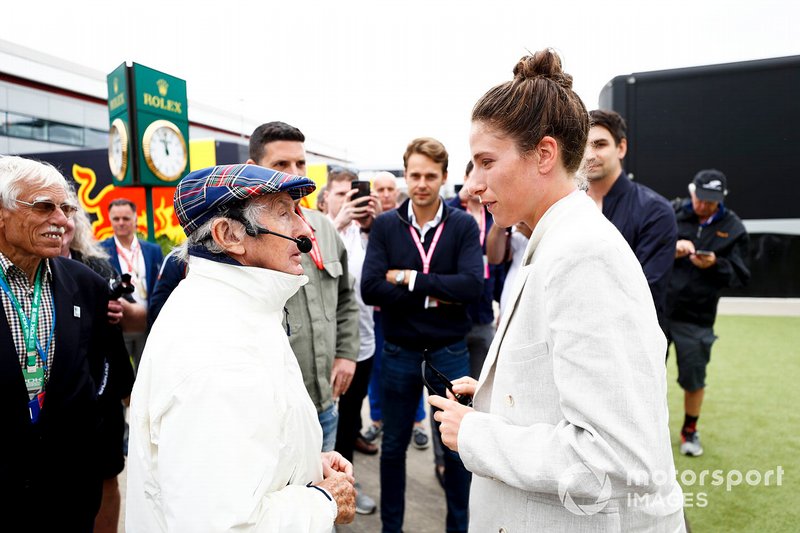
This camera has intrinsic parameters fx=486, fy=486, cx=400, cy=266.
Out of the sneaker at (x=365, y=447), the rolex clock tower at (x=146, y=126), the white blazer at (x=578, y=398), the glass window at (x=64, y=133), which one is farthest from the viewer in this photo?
the glass window at (x=64, y=133)

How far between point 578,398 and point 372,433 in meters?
3.61

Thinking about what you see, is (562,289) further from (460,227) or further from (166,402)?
(460,227)

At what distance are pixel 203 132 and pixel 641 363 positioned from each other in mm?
29287

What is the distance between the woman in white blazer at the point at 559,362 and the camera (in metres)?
0.96

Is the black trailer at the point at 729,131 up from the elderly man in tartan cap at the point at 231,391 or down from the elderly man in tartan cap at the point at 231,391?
up

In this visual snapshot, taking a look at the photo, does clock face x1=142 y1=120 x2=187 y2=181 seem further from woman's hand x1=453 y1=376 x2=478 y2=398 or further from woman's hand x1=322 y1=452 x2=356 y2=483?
woman's hand x1=453 y1=376 x2=478 y2=398

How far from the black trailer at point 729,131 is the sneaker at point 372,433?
12.3ft

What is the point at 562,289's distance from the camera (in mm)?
1020

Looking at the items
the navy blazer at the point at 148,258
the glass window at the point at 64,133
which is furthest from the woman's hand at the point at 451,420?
the glass window at the point at 64,133

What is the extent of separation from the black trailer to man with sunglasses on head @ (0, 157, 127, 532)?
4.86 metres

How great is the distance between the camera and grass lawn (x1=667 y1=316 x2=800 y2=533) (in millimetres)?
2992

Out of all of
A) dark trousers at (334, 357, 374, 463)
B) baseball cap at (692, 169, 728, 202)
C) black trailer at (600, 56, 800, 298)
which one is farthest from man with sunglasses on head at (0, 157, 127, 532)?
black trailer at (600, 56, 800, 298)

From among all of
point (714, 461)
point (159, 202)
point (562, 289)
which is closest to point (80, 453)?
point (562, 289)

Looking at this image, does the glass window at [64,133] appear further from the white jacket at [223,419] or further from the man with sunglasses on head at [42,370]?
the white jacket at [223,419]
